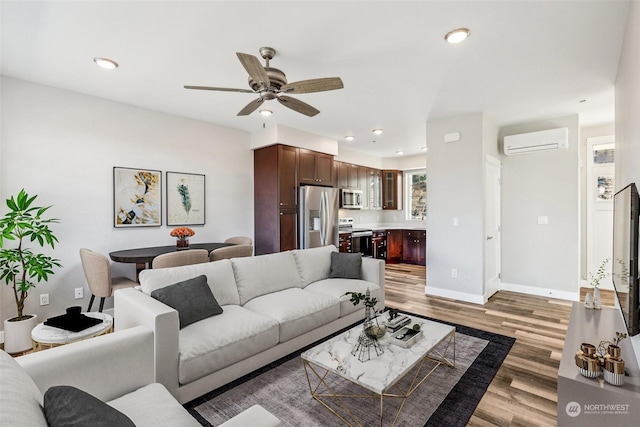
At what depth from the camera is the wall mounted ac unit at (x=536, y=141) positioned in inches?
162

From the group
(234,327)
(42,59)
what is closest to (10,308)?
(42,59)

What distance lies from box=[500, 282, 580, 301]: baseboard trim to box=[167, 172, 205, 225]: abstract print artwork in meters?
4.91

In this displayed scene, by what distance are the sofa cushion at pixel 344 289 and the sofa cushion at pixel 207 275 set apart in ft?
2.88

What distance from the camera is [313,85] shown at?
2350 mm

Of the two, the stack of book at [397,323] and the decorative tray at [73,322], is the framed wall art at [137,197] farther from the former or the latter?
the stack of book at [397,323]

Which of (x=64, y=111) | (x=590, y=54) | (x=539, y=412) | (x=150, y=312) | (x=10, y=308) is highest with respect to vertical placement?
(x=590, y=54)

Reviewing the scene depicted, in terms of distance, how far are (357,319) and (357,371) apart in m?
1.57

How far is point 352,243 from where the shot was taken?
6.42 metres

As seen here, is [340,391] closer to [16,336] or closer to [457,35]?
[457,35]

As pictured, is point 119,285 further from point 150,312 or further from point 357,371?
point 357,371

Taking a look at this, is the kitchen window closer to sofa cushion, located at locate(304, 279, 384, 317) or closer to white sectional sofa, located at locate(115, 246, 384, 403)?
white sectional sofa, located at locate(115, 246, 384, 403)

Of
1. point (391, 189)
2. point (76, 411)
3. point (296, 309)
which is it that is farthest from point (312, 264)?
point (391, 189)

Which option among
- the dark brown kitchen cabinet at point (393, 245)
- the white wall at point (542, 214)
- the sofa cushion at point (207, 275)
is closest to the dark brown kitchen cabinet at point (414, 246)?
the dark brown kitchen cabinet at point (393, 245)

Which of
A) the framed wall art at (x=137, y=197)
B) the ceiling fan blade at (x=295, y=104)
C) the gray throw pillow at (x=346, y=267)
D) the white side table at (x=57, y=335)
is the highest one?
the ceiling fan blade at (x=295, y=104)
